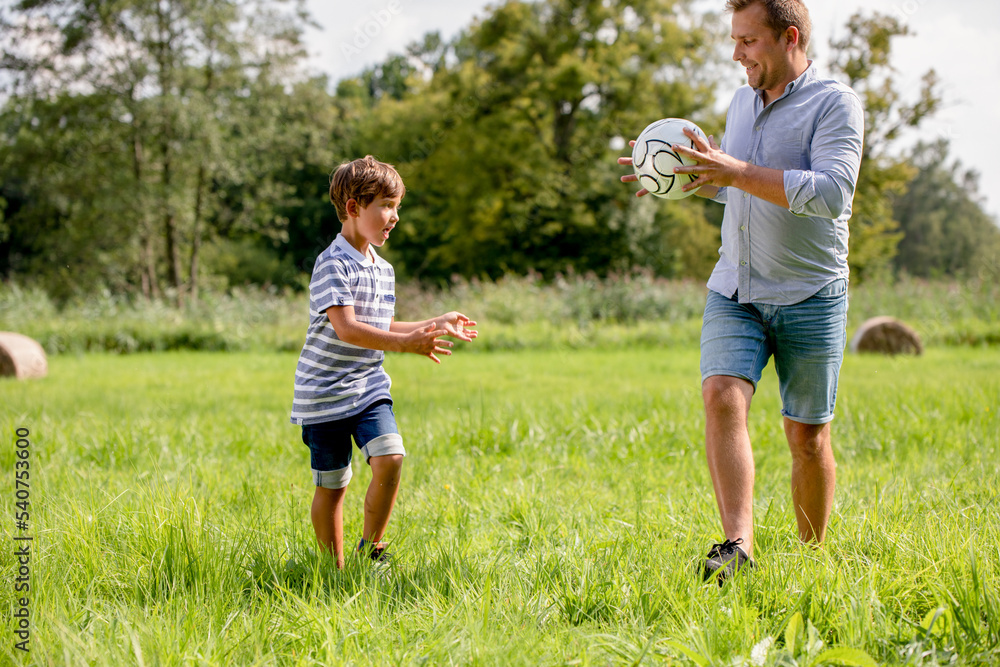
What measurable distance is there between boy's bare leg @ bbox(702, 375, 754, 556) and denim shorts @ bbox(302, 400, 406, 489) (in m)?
1.17

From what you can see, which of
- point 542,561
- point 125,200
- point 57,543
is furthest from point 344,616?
point 125,200

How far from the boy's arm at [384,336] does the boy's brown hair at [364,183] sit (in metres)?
0.47

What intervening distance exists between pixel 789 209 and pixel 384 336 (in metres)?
1.50

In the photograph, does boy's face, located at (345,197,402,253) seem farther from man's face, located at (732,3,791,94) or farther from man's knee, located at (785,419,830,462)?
man's knee, located at (785,419,830,462)

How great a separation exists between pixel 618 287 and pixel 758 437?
12336 mm

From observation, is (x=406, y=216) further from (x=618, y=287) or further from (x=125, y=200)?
(x=618, y=287)

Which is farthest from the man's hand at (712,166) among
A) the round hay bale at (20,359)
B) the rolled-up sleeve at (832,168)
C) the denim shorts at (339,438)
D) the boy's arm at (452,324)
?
the round hay bale at (20,359)

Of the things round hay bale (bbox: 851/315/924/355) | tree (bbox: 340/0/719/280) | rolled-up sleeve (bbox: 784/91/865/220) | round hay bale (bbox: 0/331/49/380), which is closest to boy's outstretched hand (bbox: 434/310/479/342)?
rolled-up sleeve (bbox: 784/91/865/220)

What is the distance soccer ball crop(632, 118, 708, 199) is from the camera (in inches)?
110

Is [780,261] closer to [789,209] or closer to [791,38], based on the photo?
[789,209]

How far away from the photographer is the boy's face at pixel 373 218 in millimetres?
2869

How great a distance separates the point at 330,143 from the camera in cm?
2719

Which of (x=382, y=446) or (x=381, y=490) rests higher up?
(x=382, y=446)

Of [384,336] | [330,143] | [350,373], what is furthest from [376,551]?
[330,143]
